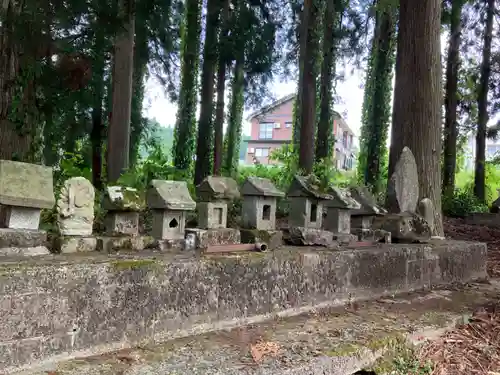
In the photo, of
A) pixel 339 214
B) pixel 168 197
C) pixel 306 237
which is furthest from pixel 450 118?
pixel 168 197

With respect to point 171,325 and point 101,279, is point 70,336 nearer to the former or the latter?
point 101,279

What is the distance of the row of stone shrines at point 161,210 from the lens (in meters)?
2.50

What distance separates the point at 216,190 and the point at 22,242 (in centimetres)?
127

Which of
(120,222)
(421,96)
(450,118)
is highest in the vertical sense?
(450,118)

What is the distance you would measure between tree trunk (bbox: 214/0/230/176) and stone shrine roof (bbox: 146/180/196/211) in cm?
868

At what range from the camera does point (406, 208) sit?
515 cm

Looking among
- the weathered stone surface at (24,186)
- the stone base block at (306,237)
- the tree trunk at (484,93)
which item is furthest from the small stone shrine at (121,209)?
the tree trunk at (484,93)

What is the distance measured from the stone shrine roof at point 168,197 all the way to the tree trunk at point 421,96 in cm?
345

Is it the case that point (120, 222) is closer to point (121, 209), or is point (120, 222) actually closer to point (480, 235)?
point (121, 209)

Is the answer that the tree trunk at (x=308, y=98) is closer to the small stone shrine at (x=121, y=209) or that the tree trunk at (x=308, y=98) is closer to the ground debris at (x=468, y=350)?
the ground debris at (x=468, y=350)

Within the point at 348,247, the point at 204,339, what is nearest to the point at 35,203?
the point at 204,339

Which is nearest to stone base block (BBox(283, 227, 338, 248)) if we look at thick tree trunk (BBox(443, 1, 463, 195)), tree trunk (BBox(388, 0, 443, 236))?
tree trunk (BBox(388, 0, 443, 236))

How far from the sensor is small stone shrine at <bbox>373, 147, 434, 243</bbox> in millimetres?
4742

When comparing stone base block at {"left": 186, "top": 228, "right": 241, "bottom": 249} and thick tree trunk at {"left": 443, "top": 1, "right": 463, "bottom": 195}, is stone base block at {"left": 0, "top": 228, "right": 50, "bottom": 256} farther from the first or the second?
thick tree trunk at {"left": 443, "top": 1, "right": 463, "bottom": 195}
